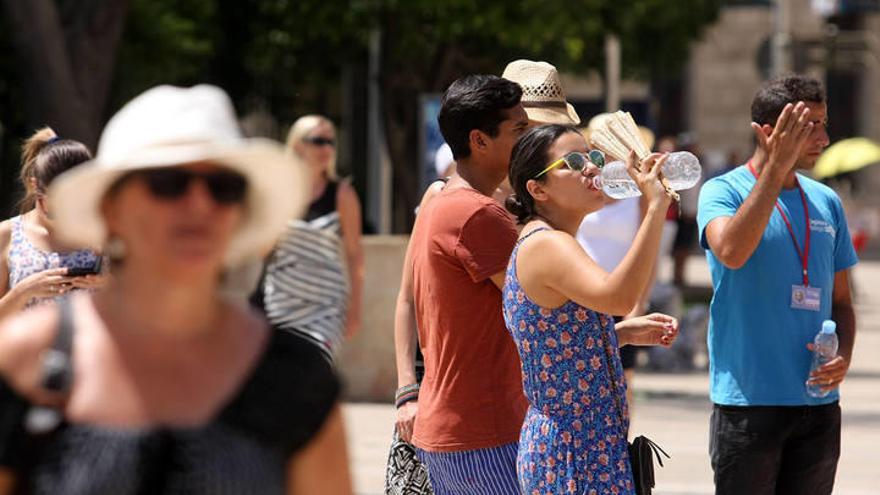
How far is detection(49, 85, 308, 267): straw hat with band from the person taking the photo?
2883 mm

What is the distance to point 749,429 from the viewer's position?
5637 mm

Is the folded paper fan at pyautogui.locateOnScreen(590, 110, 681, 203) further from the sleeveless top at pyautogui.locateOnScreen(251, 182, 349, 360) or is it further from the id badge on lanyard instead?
the sleeveless top at pyautogui.locateOnScreen(251, 182, 349, 360)

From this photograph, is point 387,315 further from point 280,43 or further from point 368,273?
point 280,43

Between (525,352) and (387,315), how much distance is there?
8108mm

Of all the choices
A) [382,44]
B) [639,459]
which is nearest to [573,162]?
[639,459]

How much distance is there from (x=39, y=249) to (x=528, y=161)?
7.13 ft

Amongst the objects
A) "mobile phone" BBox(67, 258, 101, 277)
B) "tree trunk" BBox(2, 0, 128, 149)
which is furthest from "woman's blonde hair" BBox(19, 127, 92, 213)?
"tree trunk" BBox(2, 0, 128, 149)

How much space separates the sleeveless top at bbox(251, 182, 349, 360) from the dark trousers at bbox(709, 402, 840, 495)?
2.48m

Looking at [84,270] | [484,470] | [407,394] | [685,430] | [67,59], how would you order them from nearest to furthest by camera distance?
[484,470], [407,394], [84,270], [685,430], [67,59]

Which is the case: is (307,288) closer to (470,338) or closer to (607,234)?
→ (607,234)

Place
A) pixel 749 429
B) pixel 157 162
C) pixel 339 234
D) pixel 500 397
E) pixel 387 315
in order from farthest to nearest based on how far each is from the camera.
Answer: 1. pixel 387 315
2. pixel 339 234
3. pixel 749 429
4. pixel 500 397
5. pixel 157 162

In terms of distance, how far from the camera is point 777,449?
5.64 meters

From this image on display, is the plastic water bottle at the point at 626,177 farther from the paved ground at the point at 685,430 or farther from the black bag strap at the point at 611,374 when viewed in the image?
the paved ground at the point at 685,430

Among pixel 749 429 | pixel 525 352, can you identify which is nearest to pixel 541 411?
pixel 525 352
